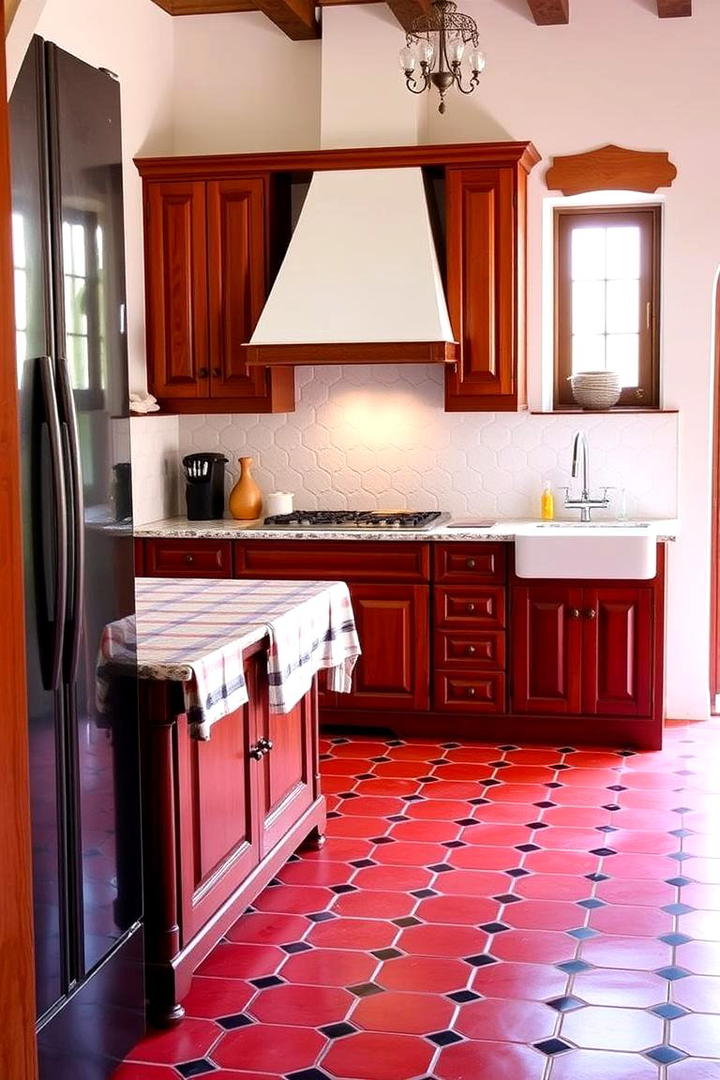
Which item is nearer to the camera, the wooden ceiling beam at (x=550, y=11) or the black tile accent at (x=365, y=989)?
the black tile accent at (x=365, y=989)

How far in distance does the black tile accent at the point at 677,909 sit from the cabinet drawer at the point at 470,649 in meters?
1.99

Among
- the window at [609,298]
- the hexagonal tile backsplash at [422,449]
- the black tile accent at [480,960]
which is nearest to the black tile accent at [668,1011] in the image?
the black tile accent at [480,960]

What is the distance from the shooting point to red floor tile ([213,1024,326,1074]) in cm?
319

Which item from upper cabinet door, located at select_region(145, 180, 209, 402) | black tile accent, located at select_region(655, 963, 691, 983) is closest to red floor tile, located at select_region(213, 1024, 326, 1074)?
black tile accent, located at select_region(655, 963, 691, 983)

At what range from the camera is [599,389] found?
6.43m

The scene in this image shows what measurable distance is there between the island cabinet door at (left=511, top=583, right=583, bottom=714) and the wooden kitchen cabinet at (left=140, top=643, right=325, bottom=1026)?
5.86ft

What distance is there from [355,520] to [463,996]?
305 cm

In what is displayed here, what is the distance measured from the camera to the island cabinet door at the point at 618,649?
5828 mm

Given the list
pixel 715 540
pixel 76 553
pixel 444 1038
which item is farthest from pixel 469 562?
pixel 76 553

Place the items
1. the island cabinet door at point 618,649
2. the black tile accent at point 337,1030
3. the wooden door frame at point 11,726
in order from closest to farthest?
1. the wooden door frame at point 11,726
2. the black tile accent at point 337,1030
3. the island cabinet door at point 618,649

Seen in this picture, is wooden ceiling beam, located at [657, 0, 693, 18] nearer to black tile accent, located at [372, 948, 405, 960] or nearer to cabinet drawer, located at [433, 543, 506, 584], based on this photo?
cabinet drawer, located at [433, 543, 506, 584]

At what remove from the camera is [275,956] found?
12.5 ft

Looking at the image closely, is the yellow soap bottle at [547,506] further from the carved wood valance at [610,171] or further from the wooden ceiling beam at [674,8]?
the wooden ceiling beam at [674,8]

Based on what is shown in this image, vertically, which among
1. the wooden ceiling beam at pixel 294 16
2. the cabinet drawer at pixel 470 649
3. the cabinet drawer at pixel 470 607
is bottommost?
the cabinet drawer at pixel 470 649
